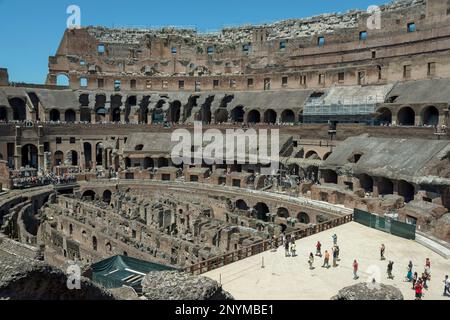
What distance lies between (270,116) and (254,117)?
294cm

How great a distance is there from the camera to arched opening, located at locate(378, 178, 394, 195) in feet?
110

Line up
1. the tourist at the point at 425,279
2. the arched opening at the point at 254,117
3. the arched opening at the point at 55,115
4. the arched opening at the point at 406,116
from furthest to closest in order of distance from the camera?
1. the arched opening at the point at 55,115
2. the arched opening at the point at 254,117
3. the arched opening at the point at 406,116
4. the tourist at the point at 425,279

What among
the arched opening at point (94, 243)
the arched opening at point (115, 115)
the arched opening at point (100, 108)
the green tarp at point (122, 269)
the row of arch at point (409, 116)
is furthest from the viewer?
the arched opening at point (115, 115)

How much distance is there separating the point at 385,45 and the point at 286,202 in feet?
86.0

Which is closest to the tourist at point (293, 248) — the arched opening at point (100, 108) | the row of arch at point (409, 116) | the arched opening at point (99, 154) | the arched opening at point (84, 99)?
the row of arch at point (409, 116)

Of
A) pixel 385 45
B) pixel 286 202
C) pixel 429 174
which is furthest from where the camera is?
pixel 385 45

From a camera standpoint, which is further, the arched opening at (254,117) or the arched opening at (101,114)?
the arched opening at (101,114)

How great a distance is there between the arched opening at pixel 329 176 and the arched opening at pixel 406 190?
7244 millimetres

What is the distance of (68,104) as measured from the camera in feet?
182

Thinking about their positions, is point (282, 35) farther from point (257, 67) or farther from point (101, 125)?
point (101, 125)

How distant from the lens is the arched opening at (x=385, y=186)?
3354 centimetres

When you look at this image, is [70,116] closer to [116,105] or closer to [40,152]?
[116,105]

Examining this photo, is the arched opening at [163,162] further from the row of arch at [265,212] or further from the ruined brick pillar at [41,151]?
the row of arch at [265,212]
